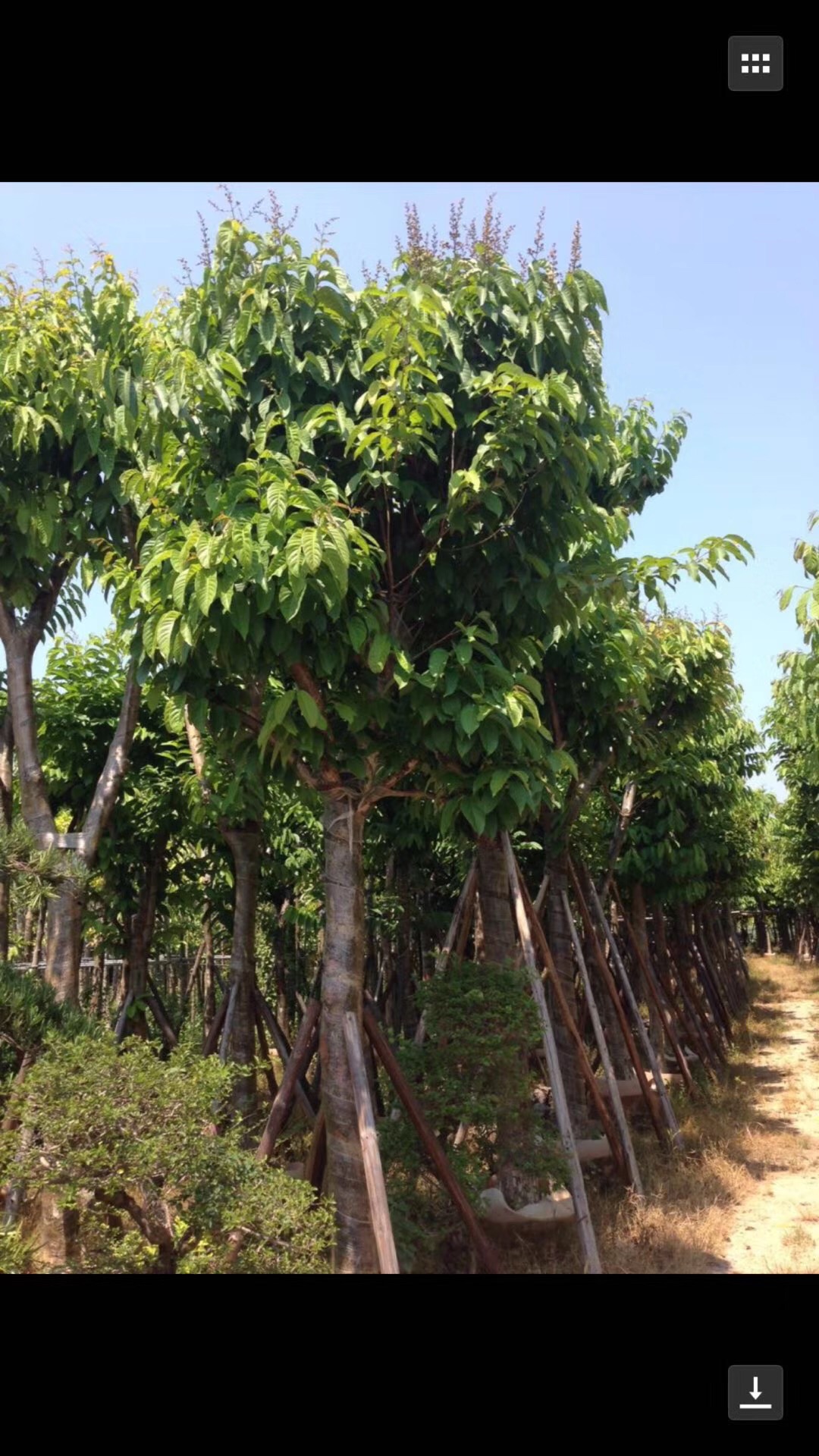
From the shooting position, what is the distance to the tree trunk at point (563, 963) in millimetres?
7508

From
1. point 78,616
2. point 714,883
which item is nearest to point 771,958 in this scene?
point 714,883

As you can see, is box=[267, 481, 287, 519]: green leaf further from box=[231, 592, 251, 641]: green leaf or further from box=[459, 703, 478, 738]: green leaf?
box=[459, 703, 478, 738]: green leaf

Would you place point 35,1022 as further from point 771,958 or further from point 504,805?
point 771,958

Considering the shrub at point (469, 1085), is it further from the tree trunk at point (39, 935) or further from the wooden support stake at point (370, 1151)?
the tree trunk at point (39, 935)

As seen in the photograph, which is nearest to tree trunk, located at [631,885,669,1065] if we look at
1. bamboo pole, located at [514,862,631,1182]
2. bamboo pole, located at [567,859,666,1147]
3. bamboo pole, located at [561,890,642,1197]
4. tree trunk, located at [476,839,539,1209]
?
bamboo pole, located at [567,859,666,1147]

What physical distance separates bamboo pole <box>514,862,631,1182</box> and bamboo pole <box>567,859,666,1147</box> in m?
1.16

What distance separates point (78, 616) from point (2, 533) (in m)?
1.07

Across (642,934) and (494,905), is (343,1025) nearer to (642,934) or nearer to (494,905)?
(494,905)

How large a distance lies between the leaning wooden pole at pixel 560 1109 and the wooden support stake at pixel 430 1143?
674 millimetres

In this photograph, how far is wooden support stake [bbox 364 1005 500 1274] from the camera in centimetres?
484

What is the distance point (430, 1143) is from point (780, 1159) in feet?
17.1
